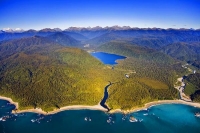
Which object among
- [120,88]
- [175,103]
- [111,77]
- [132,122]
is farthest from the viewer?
[111,77]

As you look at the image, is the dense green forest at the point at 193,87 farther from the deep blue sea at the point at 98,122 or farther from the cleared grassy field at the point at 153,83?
the deep blue sea at the point at 98,122

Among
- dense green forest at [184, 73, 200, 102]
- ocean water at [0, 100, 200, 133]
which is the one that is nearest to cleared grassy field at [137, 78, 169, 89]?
dense green forest at [184, 73, 200, 102]

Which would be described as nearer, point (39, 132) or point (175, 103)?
point (39, 132)

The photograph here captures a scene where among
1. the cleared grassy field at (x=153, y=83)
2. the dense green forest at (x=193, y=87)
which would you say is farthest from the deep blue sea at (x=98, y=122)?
the cleared grassy field at (x=153, y=83)

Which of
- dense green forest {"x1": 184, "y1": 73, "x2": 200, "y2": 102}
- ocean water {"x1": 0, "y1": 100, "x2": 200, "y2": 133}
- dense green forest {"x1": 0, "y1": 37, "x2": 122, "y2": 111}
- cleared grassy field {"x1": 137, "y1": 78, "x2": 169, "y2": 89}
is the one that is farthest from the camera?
cleared grassy field {"x1": 137, "y1": 78, "x2": 169, "y2": 89}

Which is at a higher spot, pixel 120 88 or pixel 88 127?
pixel 120 88

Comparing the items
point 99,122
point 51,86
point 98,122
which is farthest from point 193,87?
point 51,86

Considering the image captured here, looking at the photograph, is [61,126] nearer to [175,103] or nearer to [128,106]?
[128,106]

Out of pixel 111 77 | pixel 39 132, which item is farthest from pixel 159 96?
pixel 39 132

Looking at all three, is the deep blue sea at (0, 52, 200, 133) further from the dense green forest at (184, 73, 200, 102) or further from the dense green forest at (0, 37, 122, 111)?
the dense green forest at (184, 73, 200, 102)
